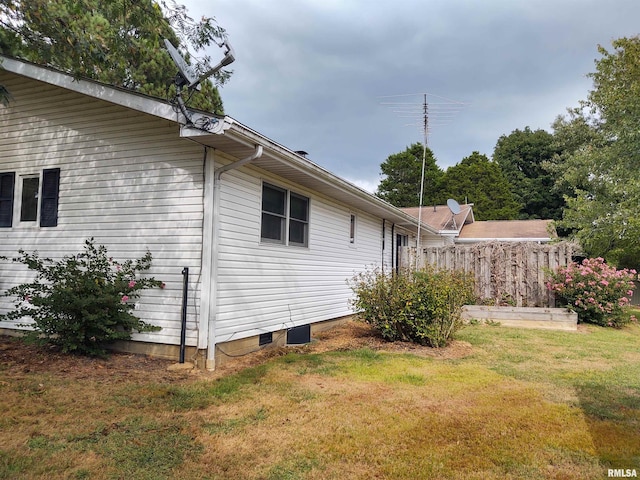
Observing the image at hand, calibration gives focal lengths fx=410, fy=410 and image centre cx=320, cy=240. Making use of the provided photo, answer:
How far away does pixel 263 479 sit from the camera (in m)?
2.78

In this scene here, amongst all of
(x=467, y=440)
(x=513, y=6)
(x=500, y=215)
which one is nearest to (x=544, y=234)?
(x=500, y=215)

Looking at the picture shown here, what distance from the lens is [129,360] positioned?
218 inches

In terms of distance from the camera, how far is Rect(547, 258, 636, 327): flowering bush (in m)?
9.66

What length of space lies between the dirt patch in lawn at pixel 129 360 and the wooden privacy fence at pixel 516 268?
398cm

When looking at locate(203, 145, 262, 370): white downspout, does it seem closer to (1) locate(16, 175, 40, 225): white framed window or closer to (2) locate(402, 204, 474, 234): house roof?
(1) locate(16, 175, 40, 225): white framed window

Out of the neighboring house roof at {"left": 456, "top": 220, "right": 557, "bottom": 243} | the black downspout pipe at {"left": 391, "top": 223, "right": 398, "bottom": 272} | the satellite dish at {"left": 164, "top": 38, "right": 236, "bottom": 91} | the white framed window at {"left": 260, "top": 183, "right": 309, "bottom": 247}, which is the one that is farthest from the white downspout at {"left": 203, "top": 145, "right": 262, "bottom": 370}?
the neighboring house roof at {"left": 456, "top": 220, "right": 557, "bottom": 243}

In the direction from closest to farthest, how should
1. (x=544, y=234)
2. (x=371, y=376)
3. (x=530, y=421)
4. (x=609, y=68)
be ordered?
(x=530, y=421), (x=371, y=376), (x=609, y=68), (x=544, y=234)

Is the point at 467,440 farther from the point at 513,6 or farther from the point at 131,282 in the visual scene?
the point at 513,6

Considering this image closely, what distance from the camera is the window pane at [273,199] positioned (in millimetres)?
6836

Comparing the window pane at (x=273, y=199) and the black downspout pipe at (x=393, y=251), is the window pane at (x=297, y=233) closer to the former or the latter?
the window pane at (x=273, y=199)

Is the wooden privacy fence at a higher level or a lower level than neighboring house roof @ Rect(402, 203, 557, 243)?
lower

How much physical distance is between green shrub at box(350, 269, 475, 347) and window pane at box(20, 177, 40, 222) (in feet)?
18.9

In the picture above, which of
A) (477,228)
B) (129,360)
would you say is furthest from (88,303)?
(477,228)

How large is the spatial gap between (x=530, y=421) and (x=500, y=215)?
3164 cm
